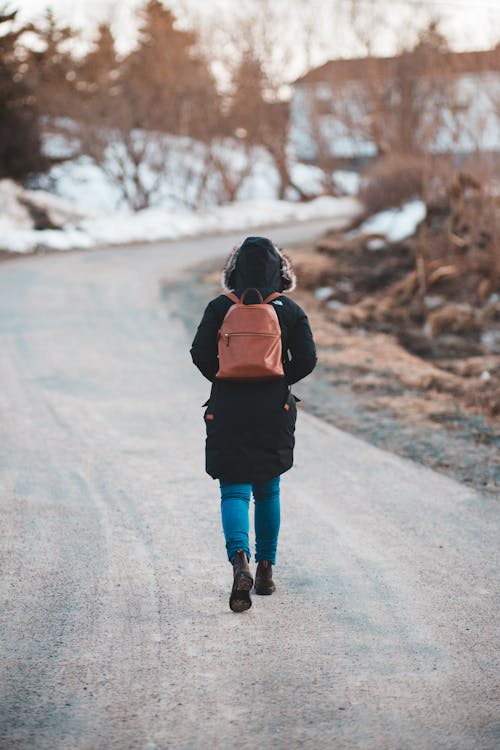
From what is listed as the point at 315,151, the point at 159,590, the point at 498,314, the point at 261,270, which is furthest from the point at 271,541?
the point at 315,151

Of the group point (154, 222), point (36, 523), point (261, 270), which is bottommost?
point (154, 222)

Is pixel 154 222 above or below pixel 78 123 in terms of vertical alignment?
below

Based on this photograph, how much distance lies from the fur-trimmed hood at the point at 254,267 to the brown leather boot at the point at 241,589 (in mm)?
1353

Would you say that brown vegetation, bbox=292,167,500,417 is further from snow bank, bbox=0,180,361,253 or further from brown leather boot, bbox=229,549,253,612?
snow bank, bbox=0,180,361,253

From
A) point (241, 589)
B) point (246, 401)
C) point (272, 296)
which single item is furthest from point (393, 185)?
point (241, 589)

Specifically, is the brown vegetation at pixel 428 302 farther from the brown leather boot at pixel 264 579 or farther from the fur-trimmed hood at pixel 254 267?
the fur-trimmed hood at pixel 254 267

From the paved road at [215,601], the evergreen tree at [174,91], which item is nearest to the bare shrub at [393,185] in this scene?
the evergreen tree at [174,91]

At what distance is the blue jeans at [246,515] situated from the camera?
4.48m

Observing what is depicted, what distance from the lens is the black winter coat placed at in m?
4.43

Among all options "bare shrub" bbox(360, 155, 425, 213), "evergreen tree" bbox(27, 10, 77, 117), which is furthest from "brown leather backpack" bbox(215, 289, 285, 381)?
"evergreen tree" bbox(27, 10, 77, 117)

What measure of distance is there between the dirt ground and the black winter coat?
9.18ft

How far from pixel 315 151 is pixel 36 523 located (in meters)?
36.7

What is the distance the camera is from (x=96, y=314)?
→ 46.3ft

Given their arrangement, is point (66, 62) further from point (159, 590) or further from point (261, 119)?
point (159, 590)
